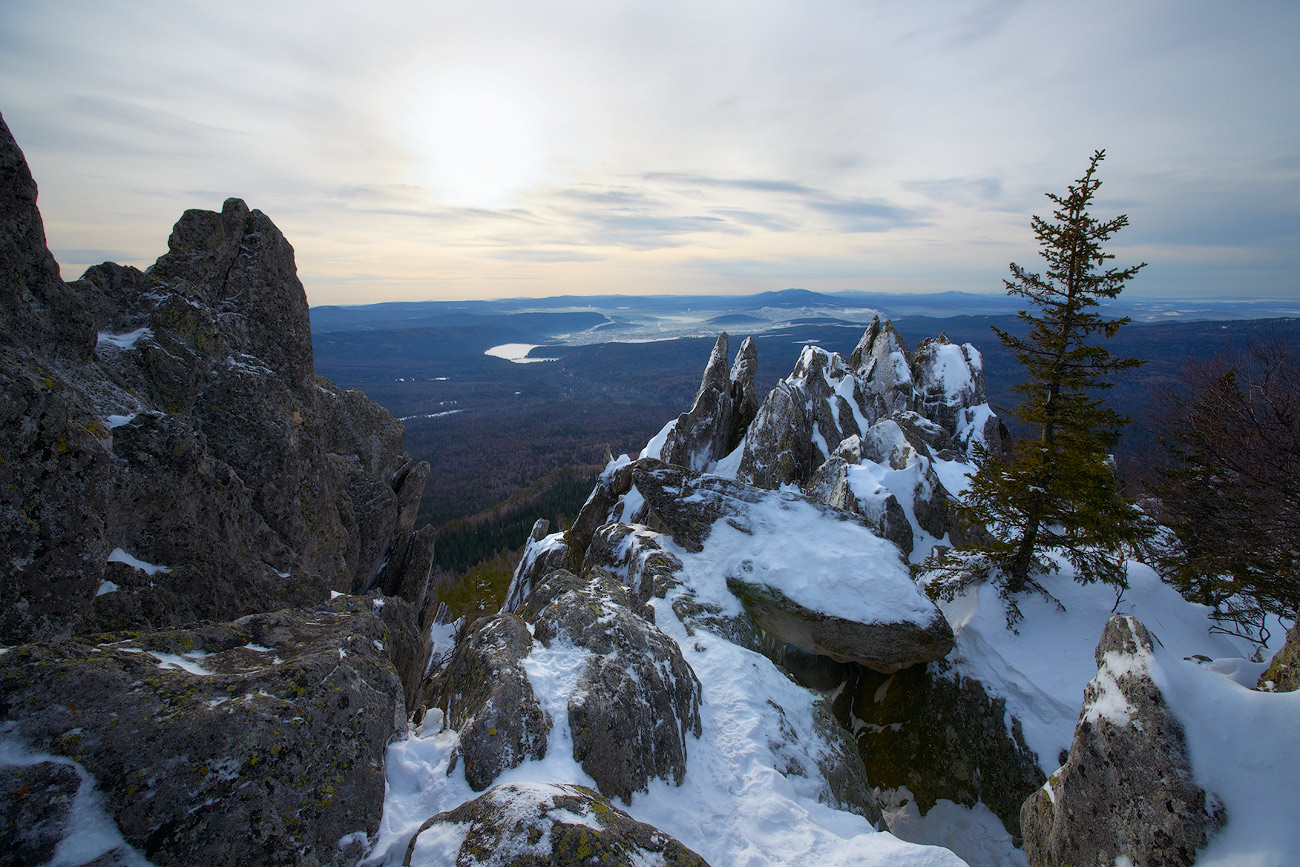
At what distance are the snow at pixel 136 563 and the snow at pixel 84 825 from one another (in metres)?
5.33

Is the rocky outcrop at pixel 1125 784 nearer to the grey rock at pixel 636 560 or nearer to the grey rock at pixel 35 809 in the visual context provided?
the grey rock at pixel 636 560

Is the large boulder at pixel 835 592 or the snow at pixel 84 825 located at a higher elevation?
the snow at pixel 84 825

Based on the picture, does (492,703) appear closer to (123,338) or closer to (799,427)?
(123,338)

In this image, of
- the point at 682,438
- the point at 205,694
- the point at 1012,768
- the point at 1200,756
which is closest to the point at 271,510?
the point at 205,694

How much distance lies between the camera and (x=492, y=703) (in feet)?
24.5

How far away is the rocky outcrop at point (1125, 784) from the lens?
707 centimetres

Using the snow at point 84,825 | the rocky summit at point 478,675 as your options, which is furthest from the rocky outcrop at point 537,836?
the snow at point 84,825

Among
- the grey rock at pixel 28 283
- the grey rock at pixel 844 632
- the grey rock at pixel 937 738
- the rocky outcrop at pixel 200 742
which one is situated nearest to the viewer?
the rocky outcrop at pixel 200 742

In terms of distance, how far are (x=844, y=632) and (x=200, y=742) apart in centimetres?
1363

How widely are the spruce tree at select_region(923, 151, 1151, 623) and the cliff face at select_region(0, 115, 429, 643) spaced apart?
1839 centimetres

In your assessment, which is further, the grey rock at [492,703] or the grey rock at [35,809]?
the grey rock at [492,703]

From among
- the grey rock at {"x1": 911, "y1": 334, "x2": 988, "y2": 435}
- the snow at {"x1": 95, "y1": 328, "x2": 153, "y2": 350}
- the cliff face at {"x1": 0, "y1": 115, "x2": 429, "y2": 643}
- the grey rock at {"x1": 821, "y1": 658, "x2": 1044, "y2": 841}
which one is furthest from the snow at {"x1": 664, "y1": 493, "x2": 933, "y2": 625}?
the grey rock at {"x1": 911, "y1": 334, "x2": 988, "y2": 435}

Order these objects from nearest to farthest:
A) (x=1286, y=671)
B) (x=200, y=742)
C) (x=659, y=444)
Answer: (x=200, y=742) → (x=1286, y=671) → (x=659, y=444)

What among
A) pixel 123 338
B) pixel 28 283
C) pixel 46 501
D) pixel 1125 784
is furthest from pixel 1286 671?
pixel 123 338
